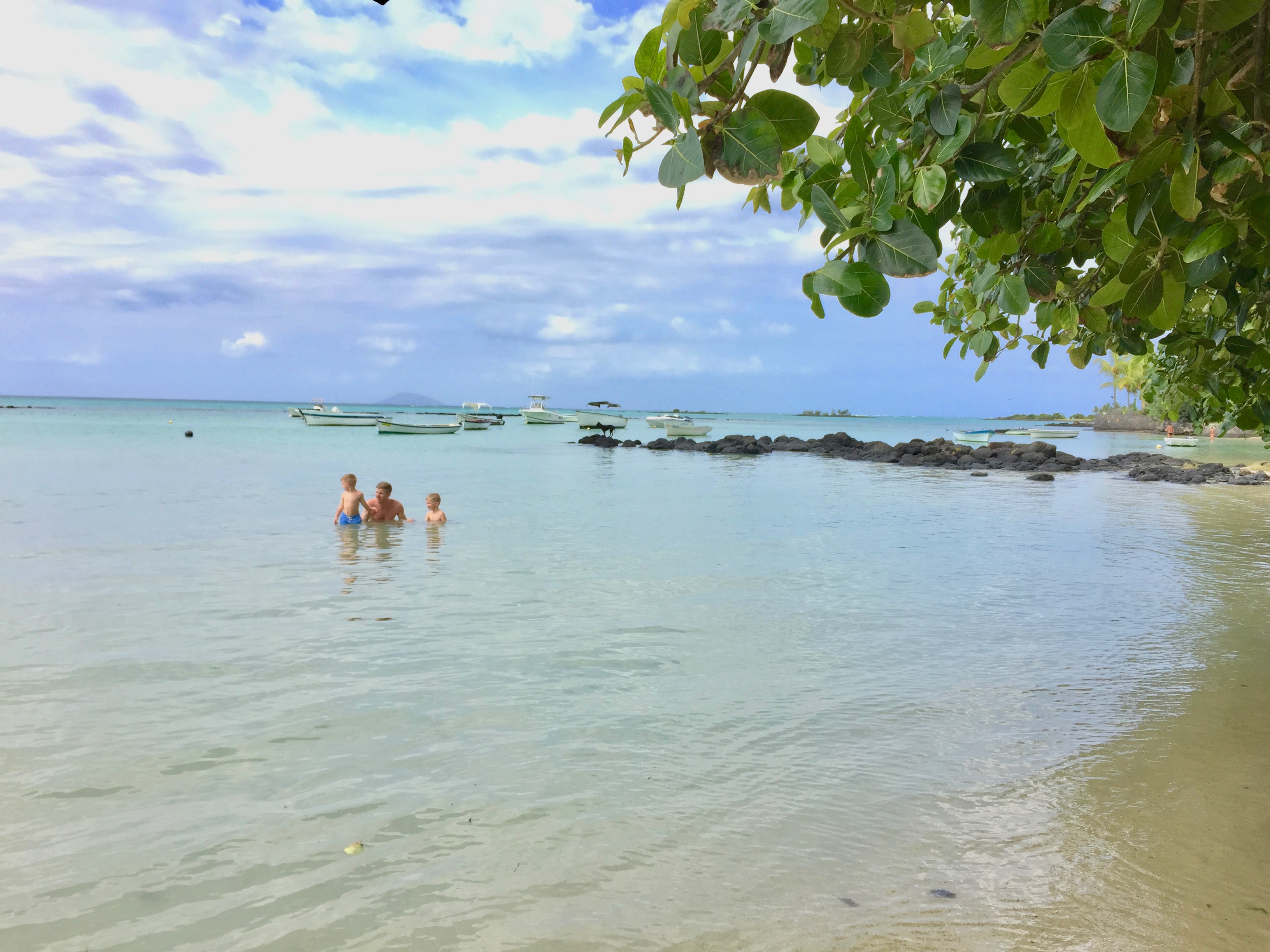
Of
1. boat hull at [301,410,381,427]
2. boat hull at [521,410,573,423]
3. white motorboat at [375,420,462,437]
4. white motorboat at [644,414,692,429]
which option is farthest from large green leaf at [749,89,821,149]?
boat hull at [521,410,573,423]

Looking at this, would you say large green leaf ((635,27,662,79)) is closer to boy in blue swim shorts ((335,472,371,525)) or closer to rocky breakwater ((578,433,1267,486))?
boy in blue swim shorts ((335,472,371,525))

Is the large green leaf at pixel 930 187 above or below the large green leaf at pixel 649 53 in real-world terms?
below

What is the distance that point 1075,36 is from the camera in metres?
1.82

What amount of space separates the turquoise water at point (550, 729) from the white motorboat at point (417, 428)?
4009 cm

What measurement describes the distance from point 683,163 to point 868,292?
0.54 m

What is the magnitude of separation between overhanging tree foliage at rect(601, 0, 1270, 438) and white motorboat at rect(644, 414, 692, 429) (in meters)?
53.5

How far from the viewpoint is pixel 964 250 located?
6.06m

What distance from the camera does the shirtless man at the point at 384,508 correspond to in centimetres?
1536

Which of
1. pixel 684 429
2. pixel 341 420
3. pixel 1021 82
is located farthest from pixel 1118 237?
pixel 341 420

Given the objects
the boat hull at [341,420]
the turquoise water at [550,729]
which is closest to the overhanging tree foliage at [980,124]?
the turquoise water at [550,729]

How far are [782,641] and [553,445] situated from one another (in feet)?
139

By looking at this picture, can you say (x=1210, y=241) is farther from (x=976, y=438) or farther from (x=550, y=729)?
(x=976, y=438)

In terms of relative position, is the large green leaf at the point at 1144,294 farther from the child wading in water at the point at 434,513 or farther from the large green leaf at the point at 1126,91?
the child wading in water at the point at 434,513

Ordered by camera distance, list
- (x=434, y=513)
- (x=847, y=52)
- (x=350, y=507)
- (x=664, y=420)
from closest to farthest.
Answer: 1. (x=847, y=52)
2. (x=350, y=507)
3. (x=434, y=513)
4. (x=664, y=420)
